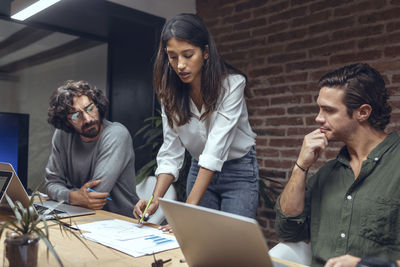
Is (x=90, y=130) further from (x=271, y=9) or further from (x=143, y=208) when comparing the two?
(x=271, y=9)

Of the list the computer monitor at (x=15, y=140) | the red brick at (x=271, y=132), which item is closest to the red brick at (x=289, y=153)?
the red brick at (x=271, y=132)

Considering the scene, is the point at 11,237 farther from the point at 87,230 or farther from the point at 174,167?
the point at 174,167

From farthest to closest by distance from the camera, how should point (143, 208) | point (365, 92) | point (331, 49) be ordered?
point (331, 49) < point (143, 208) < point (365, 92)

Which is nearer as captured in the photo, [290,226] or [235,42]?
[290,226]

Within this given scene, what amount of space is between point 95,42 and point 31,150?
1.06m

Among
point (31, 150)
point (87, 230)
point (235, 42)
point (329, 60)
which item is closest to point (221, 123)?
point (87, 230)

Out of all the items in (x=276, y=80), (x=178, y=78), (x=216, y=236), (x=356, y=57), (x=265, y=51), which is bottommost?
(x=216, y=236)

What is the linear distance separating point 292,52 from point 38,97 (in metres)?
1.96

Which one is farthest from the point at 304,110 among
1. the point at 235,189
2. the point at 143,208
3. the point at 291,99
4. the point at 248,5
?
the point at 143,208

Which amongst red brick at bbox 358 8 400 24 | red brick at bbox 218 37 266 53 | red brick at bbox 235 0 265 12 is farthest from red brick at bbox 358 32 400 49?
red brick at bbox 235 0 265 12

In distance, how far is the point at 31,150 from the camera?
114 inches

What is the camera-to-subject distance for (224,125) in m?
1.62

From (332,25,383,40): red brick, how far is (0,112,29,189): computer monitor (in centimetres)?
200

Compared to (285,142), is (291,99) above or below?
above
